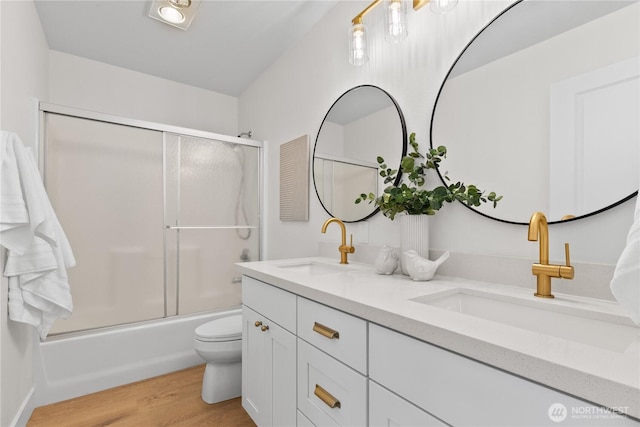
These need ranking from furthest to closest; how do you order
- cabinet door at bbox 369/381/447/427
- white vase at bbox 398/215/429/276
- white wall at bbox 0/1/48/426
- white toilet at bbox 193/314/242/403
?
white toilet at bbox 193/314/242/403
white wall at bbox 0/1/48/426
white vase at bbox 398/215/429/276
cabinet door at bbox 369/381/447/427

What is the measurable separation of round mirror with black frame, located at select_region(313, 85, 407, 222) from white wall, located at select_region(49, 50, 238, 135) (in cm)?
170

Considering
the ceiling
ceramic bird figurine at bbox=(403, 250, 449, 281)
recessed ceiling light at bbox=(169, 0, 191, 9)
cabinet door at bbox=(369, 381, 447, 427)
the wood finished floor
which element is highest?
the ceiling

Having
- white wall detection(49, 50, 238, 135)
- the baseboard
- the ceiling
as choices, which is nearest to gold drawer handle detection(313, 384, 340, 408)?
the baseboard

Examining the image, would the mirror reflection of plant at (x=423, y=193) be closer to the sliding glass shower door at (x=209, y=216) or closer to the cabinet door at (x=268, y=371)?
the cabinet door at (x=268, y=371)

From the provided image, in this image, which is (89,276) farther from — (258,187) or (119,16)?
(119,16)

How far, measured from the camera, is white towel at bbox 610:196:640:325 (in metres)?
0.52

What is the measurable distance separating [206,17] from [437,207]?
1930 millimetres

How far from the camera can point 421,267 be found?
1121mm

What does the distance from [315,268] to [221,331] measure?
68cm

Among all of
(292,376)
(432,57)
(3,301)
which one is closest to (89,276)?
(3,301)

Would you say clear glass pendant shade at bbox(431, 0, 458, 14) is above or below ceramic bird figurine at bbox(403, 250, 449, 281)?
above

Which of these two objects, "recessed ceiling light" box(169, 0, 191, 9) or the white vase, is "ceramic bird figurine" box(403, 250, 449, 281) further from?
"recessed ceiling light" box(169, 0, 191, 9)

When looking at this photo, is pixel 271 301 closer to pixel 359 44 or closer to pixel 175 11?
pixel 359 44

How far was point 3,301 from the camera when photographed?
135 centimetres
